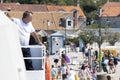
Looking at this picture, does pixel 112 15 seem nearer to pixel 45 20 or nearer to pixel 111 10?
pixel 111 10

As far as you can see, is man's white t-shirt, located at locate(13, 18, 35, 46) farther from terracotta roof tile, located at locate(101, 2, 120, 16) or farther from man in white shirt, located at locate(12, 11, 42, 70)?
terracotta roof tile, located at locate(101, 2, 120, 16)

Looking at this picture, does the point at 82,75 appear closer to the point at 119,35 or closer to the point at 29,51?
the point at 29,51

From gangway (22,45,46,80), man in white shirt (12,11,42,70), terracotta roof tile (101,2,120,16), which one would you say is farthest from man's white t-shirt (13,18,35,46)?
terracotta roof tile (101,2,120,16)

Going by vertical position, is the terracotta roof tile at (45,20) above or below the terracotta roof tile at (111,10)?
above

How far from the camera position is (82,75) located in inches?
727

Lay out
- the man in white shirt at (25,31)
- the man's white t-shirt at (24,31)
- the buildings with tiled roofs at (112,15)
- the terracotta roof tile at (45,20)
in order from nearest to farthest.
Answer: the man in white shirt at (25,31)
the man's white t-shirt at (24,31)
the terracotta roof tile at (45,20)
the buildings with tiled roofs at (112,15)

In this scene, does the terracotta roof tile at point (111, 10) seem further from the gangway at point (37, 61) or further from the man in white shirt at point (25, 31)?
the gangway at point (37, 61)

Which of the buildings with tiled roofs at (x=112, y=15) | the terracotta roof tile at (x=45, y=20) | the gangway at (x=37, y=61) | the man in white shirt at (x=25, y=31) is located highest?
the man in white shirt at (x=25, y=31)

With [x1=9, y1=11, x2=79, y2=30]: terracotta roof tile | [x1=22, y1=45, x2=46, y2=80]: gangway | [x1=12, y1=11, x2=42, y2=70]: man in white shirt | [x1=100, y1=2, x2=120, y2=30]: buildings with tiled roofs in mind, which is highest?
[x1=12, y1=11, x2=42, y2=70]: man in white shirt

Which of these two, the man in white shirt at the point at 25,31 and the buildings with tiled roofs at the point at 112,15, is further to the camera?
the buildings with tiled roofs at the point at 112,15

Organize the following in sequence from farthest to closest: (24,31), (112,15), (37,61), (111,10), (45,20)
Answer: (111,10), (112,15), (45,20), (24,31), (37,61)

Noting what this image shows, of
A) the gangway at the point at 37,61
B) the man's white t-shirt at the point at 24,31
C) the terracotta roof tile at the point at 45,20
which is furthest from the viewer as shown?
the terracotta roof tile at the point at 45,20

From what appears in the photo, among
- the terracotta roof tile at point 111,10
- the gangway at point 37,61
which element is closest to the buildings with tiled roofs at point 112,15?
the terracotta roof tile at point 111,10

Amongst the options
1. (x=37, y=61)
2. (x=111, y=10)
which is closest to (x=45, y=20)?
(x=111, y=10)
